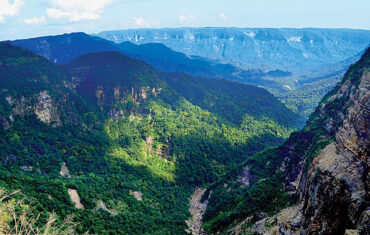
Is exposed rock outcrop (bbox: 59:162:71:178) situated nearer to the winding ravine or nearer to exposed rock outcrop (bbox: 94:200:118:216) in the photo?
exposed rock outcrop (bbox: 94:200:118:216)

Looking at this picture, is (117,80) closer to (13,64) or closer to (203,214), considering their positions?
(13,64)

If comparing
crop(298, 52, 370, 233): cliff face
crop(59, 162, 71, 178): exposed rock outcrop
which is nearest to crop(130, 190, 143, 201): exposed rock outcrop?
crop(59, 162, 71, 178): exposed rock outcrop

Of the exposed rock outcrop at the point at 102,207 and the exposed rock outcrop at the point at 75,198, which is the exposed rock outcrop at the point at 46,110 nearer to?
the exposed rock outcrop at the point at 75,198

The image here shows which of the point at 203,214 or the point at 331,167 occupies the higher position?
the point at 331,167

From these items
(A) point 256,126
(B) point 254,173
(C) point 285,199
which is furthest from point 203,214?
(A) point 256,126

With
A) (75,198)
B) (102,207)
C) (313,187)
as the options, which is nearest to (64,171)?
(102,207)

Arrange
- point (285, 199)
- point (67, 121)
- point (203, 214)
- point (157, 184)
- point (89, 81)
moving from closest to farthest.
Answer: point (285, 199) → point (203, 214) → point (157, 184) → point (67, 121) → point (89, 81)

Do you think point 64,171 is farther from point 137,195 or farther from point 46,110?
point 46,110
